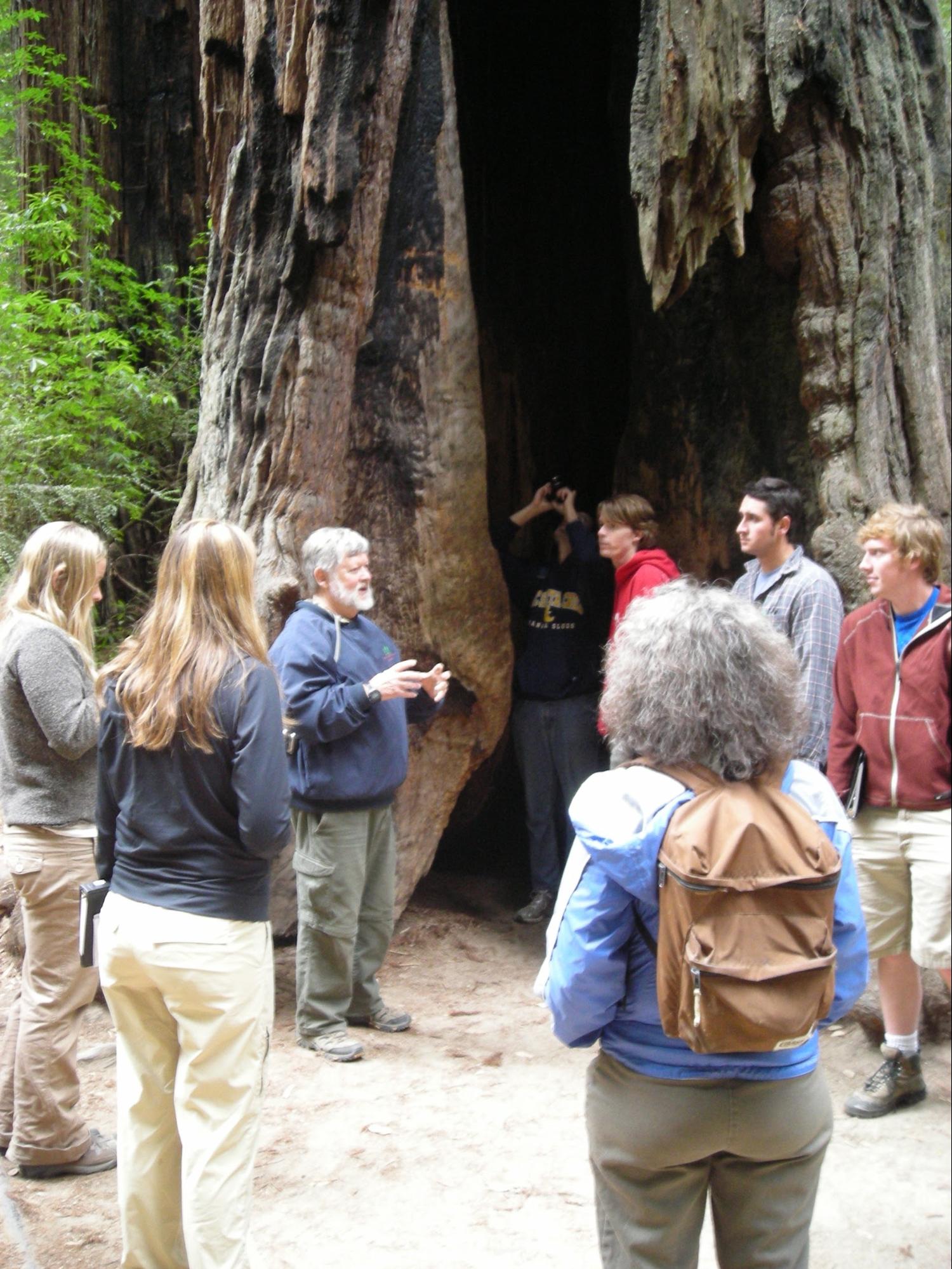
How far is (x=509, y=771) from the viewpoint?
23.7ft

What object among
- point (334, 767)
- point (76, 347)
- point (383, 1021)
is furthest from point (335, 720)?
point (76, 347)

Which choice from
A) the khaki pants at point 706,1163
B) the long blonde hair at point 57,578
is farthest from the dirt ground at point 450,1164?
the long blonde hair at point 57,578

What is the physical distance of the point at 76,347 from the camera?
6.82 metres

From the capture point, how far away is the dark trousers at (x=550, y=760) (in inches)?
231

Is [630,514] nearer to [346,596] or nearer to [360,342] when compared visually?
[360,342]

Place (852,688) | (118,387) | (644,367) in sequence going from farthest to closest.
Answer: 1. (118,387)
2. (644,367)
3. (852,688)

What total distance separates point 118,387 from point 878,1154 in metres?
5.82

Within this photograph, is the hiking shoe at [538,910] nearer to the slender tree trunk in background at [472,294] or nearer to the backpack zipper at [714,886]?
the slender tree trunk in background at [472,294]

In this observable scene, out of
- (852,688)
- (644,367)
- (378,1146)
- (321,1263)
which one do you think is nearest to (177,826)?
(321,1263)

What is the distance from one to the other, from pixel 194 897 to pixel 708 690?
1.30m

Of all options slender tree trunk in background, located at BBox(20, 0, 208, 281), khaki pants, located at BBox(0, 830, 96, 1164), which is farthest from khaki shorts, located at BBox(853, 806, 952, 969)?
slender tree trunk in background, located at BBox(20, 0, 208, 281)

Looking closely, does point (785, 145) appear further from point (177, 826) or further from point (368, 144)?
point (177, 826)

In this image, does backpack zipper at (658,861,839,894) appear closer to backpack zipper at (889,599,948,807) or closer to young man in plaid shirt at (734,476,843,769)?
backpack zipper at (889,599,948,807)

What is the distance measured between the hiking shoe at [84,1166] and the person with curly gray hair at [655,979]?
207cm
